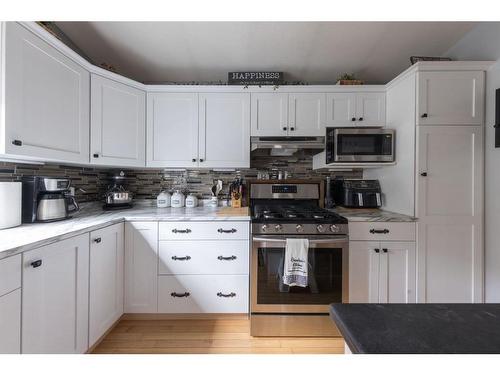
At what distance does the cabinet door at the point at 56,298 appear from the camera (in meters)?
1.01

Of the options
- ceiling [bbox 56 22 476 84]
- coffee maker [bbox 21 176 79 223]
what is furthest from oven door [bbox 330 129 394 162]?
coffee maker [bbox 21 176 79 223]

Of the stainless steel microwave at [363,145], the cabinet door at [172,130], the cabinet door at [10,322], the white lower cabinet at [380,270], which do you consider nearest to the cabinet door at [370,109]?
the stainless steel microwave at [363,145]

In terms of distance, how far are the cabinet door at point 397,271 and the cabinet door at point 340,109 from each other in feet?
3.89

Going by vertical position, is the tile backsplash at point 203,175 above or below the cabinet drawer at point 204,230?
above

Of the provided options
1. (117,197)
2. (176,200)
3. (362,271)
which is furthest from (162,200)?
(362,271)

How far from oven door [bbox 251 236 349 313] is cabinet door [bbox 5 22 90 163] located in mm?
1499

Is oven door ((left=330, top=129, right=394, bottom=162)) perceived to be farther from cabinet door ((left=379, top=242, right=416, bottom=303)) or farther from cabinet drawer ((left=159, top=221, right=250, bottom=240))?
cabinet drawer ((left=159, top=221, right=250, bottom=240))

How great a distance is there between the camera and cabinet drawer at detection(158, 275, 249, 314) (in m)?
1.85

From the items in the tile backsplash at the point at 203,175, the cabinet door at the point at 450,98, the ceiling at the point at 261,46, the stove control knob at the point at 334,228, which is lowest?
the stove control knob at the point at 334,228

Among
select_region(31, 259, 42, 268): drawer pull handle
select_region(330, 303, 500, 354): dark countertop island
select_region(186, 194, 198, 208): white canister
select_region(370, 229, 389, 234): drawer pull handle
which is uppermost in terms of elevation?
select_region(186, 194, 198, 208): white canister

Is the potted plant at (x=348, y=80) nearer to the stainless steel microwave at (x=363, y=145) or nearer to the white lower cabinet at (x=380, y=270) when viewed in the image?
the stainless steel microwave at (x=363, y=145)

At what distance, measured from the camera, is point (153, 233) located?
1848mm
